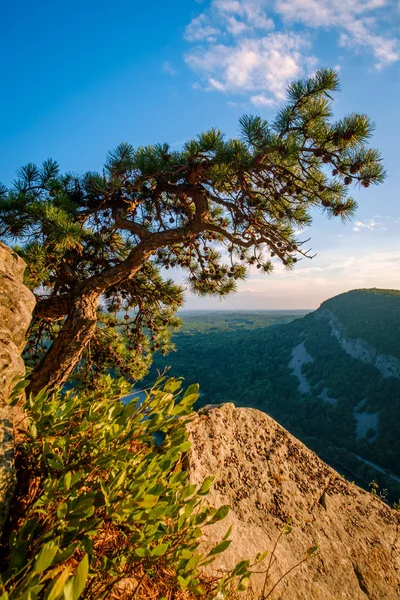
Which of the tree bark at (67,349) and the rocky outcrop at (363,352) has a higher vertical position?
the tree bark at (67,349)

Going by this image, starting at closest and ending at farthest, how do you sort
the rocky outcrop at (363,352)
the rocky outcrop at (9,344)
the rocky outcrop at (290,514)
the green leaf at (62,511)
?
the green leaf at (62,511) < the rocky outcrop at (9,344) < the rocky outcrop at (290,514) < the rocky outcrop at (363,352)

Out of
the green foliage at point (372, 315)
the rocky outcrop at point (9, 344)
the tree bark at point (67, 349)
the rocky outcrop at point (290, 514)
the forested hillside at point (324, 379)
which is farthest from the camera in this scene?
the green foliage at point (372, 315)

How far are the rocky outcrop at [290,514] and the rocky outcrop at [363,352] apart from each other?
6619cm

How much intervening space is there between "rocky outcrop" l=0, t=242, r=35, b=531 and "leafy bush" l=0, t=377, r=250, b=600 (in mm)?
94

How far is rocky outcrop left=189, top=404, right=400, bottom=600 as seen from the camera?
6.31 feet

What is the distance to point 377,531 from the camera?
2535 millimetres

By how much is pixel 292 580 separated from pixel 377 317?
80.1 meters

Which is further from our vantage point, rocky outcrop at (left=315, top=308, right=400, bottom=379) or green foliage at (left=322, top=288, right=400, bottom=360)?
green foliage at (left=322, top=288, right=400, bottom=360)

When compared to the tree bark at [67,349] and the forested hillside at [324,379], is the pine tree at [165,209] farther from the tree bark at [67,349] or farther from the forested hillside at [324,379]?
the forested hillside at [324,379]

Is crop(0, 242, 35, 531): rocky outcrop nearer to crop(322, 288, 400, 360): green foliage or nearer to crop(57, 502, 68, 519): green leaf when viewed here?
crop(57, 502, 68, 519): green leaf

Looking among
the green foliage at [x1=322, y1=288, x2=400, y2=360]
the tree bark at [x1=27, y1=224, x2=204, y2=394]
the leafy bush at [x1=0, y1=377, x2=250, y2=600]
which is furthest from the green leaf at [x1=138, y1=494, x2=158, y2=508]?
the green foliage at [x1=322, y1=288, x2=400, y2=360]

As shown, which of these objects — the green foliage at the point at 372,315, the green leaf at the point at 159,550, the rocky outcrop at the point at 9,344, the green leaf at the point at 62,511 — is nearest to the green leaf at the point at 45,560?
the green leaf at the point at 62,511

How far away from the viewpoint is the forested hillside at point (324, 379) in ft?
168

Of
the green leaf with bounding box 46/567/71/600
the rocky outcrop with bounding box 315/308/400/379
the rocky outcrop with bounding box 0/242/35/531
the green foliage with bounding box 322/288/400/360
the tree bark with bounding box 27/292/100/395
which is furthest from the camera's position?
the green foliage with bounding box 322/288/400/360
